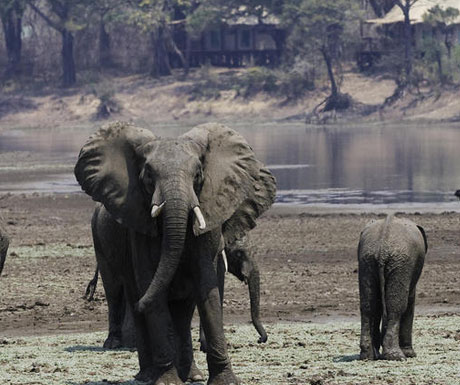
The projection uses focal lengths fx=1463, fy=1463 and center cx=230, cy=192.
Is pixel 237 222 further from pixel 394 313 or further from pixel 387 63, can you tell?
pixel 387 63

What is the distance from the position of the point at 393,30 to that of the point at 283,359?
74.8 meters

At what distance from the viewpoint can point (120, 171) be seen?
1045 centimetres

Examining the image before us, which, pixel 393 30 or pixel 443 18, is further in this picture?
pixel 393 30

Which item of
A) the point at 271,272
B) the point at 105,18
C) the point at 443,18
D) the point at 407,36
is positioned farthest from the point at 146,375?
the point at 105,18

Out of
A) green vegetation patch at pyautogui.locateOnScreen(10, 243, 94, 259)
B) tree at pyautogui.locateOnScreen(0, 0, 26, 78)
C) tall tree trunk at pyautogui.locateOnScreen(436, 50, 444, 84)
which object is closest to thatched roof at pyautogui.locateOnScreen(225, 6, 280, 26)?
tall tree trunk at pyautogui.locateOnScreen(436, 50, 444, 84)

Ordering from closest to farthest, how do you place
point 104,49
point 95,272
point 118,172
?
1. point 118,172
2. point 95,272
3. point 104,49

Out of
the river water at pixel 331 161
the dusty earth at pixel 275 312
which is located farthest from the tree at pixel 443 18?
the dusty earth at pixel 275 312

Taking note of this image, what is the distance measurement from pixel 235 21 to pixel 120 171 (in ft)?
250

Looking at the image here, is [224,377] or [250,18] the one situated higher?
[224,377]

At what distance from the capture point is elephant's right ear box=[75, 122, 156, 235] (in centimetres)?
1023

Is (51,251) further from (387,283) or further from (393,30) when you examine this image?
(393,30)

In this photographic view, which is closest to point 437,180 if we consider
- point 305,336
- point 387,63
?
point 305,336

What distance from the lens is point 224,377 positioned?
1024 centimetres

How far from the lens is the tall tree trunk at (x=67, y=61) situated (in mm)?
87250
